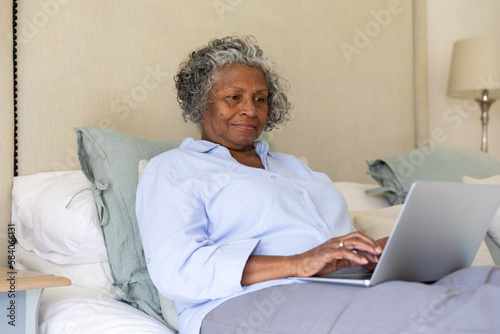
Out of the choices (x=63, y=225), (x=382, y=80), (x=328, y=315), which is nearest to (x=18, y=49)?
(x=63, y=225)

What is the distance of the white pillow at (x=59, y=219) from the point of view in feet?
4.76

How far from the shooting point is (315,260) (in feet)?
3.72

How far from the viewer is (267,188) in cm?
137

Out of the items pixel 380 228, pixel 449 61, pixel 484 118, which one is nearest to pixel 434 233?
pixel 380 228

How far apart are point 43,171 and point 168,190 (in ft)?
1.97

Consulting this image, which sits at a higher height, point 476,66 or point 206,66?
point 206,66

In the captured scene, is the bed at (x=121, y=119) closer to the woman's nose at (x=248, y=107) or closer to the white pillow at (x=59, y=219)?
the white pillow at (x=59, y=219)

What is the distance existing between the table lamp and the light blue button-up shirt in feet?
5.52

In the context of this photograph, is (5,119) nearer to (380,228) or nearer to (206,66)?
(206,66)

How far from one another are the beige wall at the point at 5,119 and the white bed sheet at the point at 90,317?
34cm

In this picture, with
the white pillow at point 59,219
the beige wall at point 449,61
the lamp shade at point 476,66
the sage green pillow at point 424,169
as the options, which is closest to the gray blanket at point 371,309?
the white pillow at point 59,219

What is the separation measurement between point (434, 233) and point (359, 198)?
1072mm

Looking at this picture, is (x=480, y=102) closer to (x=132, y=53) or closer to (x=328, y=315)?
(x=132, y=53)

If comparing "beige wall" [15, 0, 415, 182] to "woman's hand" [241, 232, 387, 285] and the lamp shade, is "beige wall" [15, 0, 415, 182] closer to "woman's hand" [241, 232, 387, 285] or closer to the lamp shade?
the lamp shade
